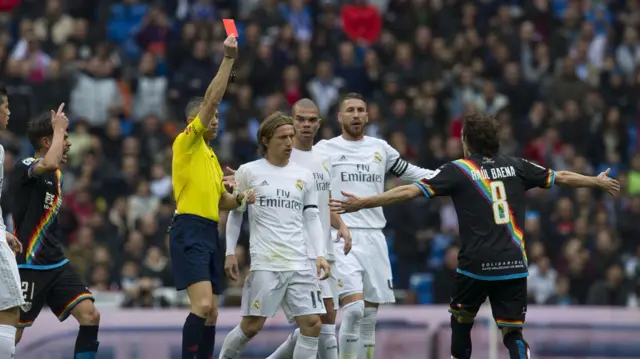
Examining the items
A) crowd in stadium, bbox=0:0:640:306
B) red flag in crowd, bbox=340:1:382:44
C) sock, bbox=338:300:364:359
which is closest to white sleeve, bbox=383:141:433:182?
sock, bbox=338:300:364:359

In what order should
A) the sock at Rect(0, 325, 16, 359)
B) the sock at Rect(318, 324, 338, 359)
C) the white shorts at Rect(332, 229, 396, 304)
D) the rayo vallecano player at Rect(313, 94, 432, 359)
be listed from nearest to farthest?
1. the sock at Rect(0, 325, 16, 359)
2. the sock at Rect(318, 324, 338, 359)
3. the white shorts at Rect(332, 229, 396, 304)
4. the rayo vallecano player at Rect(313, 94, 432, 359)

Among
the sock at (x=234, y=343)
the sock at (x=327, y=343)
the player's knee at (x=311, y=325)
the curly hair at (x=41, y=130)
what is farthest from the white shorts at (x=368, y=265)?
the curly hair at (x=41, y=130)

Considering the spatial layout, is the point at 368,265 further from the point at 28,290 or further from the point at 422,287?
the point at 422,287

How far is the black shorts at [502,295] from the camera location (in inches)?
513

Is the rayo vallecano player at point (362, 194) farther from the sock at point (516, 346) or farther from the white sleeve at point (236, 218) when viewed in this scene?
the sock at point (516, 346)

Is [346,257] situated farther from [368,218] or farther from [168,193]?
[168,193]

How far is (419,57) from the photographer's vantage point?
83.9 ft

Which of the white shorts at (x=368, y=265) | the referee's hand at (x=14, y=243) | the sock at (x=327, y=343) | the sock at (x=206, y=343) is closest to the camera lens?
the referee's hand at (x=14, y=243)

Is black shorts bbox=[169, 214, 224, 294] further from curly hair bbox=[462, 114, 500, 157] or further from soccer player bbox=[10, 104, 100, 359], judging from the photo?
curly hair bbox=[462, 114, 500, 157]

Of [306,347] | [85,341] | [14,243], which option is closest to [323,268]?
[306,347]

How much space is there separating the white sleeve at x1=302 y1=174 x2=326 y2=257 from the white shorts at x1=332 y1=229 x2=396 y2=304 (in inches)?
35.6

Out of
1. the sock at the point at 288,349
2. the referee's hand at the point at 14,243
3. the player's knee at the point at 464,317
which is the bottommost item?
the sock at the point at 288,349

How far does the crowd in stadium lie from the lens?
21.4 m

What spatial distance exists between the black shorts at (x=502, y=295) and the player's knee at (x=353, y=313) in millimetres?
1251
